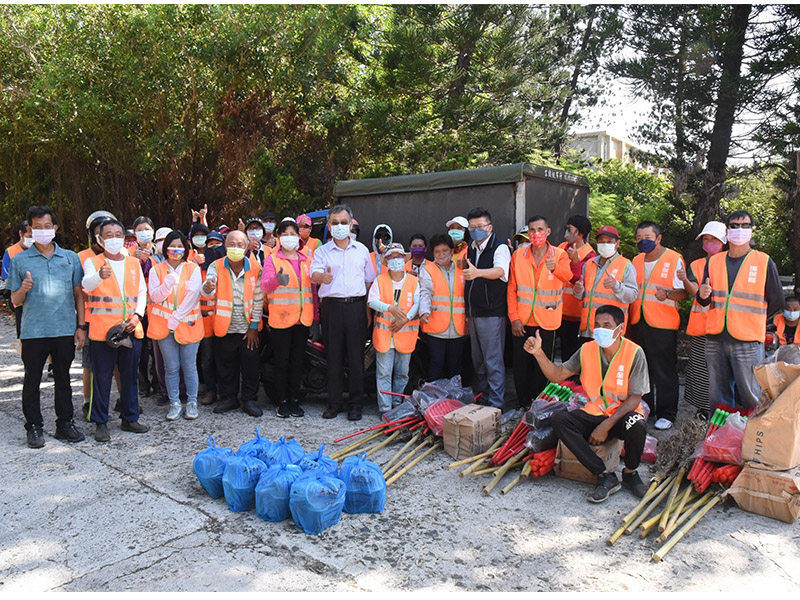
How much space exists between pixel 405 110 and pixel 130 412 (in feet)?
29.6

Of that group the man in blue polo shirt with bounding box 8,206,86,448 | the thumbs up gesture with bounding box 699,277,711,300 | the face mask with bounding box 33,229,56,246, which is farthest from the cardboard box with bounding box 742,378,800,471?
the face mask with bounding box 33,229,56,246

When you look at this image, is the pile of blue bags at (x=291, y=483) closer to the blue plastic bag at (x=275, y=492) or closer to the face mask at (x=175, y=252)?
the blue plastic bag at (x=275, y=492)

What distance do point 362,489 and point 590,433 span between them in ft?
5.34

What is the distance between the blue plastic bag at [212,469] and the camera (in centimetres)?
426

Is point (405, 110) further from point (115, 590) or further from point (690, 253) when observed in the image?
point (115, 590)

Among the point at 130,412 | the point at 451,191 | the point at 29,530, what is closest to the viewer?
the point at 29,530

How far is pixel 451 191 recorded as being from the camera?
735 cm

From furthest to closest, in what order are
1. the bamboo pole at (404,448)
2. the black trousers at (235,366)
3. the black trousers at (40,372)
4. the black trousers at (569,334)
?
the black trousers at (569,334)
the black trousers at (235,366)
the black trousers at (40,372)
the bamboo pole at (404,448)

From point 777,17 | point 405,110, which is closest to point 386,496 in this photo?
point 777,17

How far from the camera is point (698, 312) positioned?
562 cm

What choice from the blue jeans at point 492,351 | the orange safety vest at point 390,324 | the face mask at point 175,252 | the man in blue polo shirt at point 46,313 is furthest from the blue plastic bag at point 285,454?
the face mask at point 175,252

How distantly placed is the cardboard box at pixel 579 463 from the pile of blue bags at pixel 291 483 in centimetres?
136

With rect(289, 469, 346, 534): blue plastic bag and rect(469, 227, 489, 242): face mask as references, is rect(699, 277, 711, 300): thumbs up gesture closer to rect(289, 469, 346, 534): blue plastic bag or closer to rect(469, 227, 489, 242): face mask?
rect(469, 227, 489, 242): face mask

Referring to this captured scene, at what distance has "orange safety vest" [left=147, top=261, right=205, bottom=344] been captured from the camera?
6.11 m
